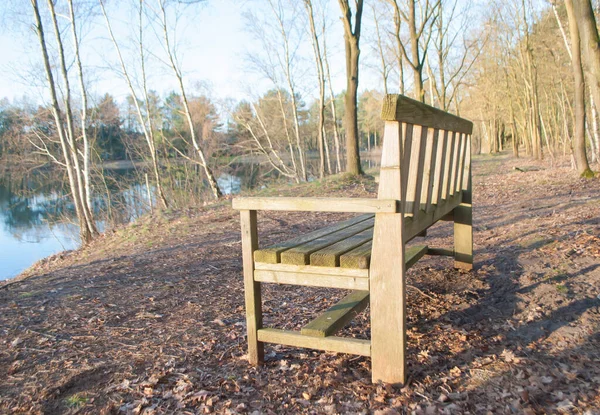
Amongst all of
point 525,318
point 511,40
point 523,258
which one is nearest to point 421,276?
point 523,258

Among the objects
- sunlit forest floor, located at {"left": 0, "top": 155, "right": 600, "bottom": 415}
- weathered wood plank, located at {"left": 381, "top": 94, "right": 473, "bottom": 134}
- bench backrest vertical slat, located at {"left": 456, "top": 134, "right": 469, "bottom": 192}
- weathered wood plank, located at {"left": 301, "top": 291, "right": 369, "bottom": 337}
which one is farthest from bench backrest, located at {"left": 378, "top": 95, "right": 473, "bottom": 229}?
sunlit forest floor, located at {"left": 0, "top": 155, "right": 600, "bottom": 415}

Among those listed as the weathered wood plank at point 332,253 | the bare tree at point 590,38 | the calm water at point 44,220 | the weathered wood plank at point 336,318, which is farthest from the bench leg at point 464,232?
the calm water at point 44,220

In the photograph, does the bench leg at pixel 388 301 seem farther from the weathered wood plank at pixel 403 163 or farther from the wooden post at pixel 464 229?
the wooden post at pixel 464 229

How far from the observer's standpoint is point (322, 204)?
249cm

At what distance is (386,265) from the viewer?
93.5 inches

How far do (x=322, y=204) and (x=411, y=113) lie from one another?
0.66 metres

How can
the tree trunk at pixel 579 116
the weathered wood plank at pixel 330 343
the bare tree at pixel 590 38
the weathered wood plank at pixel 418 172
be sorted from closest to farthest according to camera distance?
the weathered wood plank at pixel 330 343 → the weathered wood plank at pixel 418 172 → the bare tree at pixel 590 38 → the tree trunk at pixel 579 116

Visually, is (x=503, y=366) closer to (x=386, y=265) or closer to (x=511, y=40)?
(x=386, y=265)

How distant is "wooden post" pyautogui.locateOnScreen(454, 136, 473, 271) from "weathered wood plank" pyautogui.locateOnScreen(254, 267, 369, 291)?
229 centimetres

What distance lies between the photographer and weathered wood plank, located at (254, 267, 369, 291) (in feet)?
8.09

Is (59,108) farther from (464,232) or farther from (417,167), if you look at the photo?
(417,167)

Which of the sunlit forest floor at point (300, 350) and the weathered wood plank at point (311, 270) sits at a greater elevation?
the weathered wood plank at point (311, 270)

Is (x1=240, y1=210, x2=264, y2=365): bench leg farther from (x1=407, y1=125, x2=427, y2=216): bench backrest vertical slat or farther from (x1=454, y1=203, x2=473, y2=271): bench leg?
(x1=454, y1=203, x2=473, y2=271): bench leg

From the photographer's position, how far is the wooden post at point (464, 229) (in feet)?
14.5
